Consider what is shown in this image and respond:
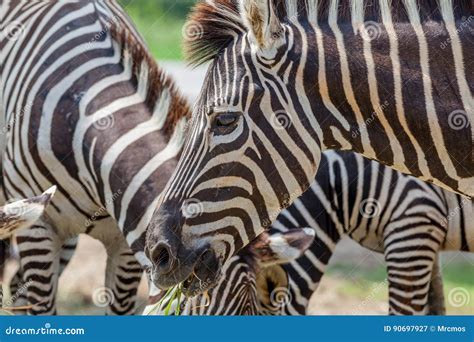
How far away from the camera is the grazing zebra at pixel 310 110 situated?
5180mm

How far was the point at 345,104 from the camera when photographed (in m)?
5.20

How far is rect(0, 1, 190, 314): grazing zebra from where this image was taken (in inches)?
300

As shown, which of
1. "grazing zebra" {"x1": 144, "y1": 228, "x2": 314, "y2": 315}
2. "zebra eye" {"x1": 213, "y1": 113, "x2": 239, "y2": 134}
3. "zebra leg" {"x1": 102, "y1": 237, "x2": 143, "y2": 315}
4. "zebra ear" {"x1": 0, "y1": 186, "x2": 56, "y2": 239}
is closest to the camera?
"zebra ear" {"x1": 0, "y1": 186, "x2": 56, "y2": 239}

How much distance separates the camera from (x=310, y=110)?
5.21 meters

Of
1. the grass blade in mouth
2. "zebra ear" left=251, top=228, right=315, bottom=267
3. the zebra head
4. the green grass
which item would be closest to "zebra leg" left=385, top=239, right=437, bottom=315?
"zebra ear" left=251, top=228, right=315, bottom=267

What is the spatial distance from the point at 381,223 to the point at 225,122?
412 centimetres

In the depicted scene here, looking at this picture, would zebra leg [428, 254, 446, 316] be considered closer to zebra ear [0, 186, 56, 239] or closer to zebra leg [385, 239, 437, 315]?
zebra leg [385, 239, 437, 315]

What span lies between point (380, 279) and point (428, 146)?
7722mm

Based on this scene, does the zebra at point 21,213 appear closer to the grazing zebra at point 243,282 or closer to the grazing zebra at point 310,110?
the grazing zebra at point 310,110

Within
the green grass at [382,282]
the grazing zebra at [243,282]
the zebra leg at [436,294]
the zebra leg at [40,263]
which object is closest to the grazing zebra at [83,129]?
the zebra leg at [40,263]

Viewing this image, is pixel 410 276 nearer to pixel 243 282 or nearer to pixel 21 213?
pixel 243 282

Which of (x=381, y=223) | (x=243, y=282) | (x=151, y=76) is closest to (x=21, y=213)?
(x=243, y=282)
